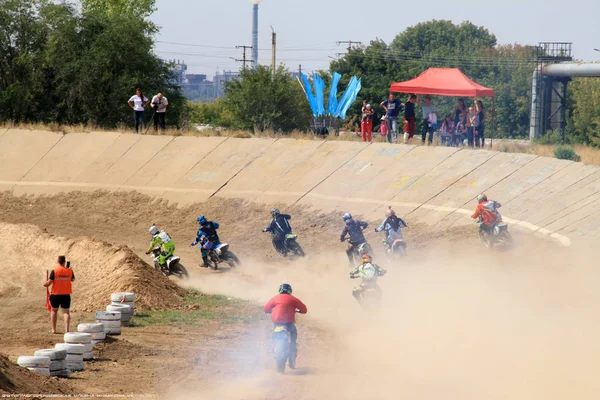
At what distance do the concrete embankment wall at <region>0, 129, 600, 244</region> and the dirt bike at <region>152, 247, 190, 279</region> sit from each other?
8190mm

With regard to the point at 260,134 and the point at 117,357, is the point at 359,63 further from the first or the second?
the point at 117,357

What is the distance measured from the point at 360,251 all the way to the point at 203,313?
532cm

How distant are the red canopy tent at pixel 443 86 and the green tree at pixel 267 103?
76.2ft

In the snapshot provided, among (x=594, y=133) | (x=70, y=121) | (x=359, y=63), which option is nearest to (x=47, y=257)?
(x=70, y=121)

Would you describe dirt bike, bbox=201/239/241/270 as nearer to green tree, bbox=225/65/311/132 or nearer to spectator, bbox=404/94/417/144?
spectator, bbox=404/94/417/144

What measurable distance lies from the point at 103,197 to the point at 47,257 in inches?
465

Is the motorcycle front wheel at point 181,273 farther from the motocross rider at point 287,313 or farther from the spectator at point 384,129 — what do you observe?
the spectator at point 384,129

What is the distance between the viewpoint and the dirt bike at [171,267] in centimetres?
2547

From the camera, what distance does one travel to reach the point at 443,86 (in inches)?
1470

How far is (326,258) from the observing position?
92.0 ft

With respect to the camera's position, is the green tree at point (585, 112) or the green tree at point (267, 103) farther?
the green tree at point (585, 112)

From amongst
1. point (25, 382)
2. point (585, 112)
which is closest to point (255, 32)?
point (585, 112)

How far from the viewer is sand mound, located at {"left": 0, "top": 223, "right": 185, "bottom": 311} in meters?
22.1

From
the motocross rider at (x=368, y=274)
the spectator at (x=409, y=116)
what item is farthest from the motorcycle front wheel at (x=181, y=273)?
the spectator at (x=409, y=116)
